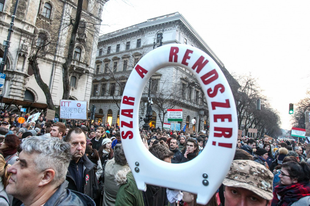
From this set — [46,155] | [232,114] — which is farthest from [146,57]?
[46,155]

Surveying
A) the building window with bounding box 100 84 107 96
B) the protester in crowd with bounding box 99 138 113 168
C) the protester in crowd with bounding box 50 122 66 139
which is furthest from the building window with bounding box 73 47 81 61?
the protester in crowd with bounding box 99 138 113 168

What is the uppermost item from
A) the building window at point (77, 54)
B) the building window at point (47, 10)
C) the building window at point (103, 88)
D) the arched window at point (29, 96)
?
the building window at point (47, 10)

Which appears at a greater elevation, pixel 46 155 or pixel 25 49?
pixel 25 49

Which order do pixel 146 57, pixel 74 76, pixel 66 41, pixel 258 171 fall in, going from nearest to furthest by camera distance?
1. pixel 146 57
2. pixel 258 171
3. pixel 66 41
4. pixel 74 76

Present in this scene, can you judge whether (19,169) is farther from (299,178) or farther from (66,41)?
(66,41)

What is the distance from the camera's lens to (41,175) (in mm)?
1468

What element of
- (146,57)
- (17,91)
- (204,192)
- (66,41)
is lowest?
(204,192)

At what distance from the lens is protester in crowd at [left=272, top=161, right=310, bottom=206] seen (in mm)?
2438

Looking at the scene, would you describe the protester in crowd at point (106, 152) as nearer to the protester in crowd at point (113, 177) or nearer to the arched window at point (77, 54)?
the protester in crowd at point (113, 177)

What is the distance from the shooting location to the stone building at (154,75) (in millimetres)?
26859

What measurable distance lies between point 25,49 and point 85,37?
8.17 meters

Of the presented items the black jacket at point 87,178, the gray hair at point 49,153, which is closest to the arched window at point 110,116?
the black jacket at point 87,178

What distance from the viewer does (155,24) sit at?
30062 mm

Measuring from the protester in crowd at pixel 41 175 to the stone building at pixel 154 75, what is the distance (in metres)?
21.5
